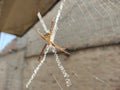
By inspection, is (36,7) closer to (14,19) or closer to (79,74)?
(14,19)

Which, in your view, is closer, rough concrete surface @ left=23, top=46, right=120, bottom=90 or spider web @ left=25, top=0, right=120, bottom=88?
rough concrete surface @ left=23, top=46, right=120, bottom=90

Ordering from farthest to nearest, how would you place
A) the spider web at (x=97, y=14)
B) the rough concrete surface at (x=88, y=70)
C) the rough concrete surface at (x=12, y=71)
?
the rough concrete surface at (x=12, y=71), the spider web at (x=97, y=14), the rough concrete surface at (x=88, y=70)

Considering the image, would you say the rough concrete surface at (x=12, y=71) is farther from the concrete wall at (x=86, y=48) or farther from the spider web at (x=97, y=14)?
the spider web at (x=97, y=14)

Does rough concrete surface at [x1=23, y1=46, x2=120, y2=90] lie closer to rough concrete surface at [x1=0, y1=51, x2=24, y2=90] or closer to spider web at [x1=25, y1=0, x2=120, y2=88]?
spider web at [x1=25, y1=0, x2=120, y2=88]

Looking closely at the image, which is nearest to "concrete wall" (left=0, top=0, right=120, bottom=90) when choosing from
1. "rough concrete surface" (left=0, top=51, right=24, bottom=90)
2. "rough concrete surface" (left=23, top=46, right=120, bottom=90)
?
"rough concrete surface" (left=23, top=46, right=120, bottom=90)

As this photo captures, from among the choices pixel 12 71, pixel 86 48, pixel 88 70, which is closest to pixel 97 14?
pixel 86 48

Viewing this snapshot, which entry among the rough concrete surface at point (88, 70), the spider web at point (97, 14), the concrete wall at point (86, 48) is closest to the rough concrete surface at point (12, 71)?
the concrete wall at point (86, 48)

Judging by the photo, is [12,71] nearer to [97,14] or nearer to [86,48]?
[86,48]

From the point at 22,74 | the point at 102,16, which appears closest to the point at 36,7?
the point at 102,16
